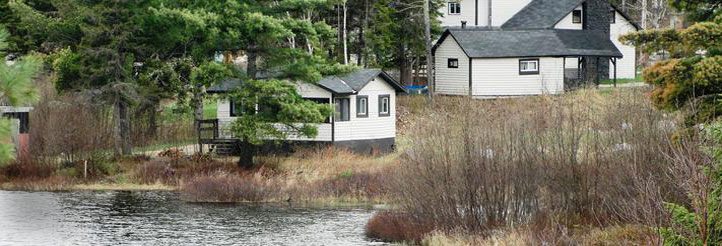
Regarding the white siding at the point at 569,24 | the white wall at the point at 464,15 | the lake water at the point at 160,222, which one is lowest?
the lake water at the point at 160,222

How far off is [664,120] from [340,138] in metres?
22.5

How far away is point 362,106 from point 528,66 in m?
14.3

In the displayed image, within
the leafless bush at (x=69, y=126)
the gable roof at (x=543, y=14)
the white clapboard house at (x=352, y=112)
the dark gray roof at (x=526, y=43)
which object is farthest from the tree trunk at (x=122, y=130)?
the gable roof at (x=543, y=14)

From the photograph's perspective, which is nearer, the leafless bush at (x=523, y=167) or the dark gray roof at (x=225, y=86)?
the leafless bush at (x=523, y=167)

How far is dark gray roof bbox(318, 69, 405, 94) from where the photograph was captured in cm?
5350

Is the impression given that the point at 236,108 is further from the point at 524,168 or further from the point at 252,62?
the point at 524,168

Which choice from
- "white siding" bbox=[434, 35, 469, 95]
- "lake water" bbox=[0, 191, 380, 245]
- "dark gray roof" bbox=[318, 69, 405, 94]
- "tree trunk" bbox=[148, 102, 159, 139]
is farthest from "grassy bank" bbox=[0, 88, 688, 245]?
"white siding" bbox=[434, 35, 469, 95]

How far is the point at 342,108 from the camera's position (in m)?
54.2

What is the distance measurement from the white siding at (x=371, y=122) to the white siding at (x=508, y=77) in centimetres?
1097

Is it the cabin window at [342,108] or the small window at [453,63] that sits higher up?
the small window at [453,63]

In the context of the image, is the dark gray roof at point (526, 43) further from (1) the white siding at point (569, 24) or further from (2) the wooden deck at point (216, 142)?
(2) the wooden deck at point (216, 142)

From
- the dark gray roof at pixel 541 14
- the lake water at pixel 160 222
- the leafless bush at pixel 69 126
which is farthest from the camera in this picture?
the dark gray roof at pixel 541 14

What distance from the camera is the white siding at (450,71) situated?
220ft

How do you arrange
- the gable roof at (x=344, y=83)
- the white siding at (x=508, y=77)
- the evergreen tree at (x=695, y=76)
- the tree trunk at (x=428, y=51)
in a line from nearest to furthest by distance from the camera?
the evergreen tree at (x=695, y=76) → the gable roof at (x=344, y=83) → the tree trunk at (x=428, y=51) → the white siding at (x=508, y=77)
